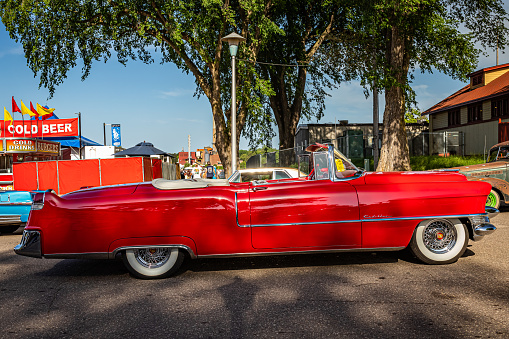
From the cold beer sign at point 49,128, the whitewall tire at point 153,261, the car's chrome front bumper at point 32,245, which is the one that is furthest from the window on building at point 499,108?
the car's chrome front bumper at point 32,245

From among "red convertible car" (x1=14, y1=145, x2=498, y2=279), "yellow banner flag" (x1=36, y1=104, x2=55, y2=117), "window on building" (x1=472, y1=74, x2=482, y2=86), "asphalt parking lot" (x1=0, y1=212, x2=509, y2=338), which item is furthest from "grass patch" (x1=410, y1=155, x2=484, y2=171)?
"yellow banner flag" (x1=36, y1=104, x2=55, y2=117)

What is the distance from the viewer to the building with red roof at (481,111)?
25125 millimetres

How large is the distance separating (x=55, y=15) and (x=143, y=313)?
17.7 m

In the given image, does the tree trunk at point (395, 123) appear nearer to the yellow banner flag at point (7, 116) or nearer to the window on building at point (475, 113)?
the window on building at point (475, 113)

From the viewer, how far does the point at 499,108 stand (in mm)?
25391

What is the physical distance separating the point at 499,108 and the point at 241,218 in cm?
2654

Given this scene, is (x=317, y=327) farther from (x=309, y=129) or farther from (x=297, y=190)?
(x=309, y=129)

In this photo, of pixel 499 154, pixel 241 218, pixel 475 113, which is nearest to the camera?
pixel 241 218

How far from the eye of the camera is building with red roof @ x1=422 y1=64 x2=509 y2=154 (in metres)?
25.1

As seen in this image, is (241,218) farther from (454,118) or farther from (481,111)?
(454,118)

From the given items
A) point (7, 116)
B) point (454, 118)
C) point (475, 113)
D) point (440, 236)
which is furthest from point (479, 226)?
point (454, 118)

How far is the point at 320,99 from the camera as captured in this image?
26.4m

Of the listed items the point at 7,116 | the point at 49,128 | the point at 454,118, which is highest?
the point at 7,116

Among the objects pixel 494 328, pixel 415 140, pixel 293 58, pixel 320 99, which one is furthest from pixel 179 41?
pixel 415 140
